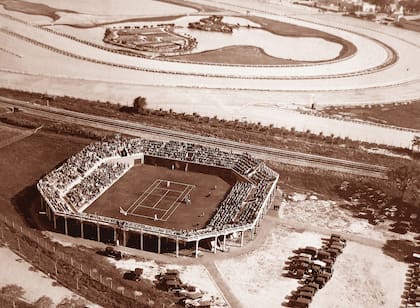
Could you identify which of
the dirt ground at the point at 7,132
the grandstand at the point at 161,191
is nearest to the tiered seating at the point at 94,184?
the grandstand at the point at 161,191

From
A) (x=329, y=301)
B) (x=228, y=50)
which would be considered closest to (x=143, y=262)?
(x=329, y=301)

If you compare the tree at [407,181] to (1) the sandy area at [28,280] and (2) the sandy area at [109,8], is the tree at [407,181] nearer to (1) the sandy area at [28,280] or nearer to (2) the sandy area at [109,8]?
(1) the sandy area at [28,280]

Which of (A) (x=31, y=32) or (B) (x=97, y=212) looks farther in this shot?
(A) (x=31, y=32)

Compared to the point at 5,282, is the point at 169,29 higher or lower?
higher

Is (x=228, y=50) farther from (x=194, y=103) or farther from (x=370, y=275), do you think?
(x=370, y=275)

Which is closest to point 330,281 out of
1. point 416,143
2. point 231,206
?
point 231,206

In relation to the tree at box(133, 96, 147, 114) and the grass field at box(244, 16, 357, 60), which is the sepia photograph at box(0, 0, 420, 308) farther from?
the grass field at box(244, 16, 357, 60)
